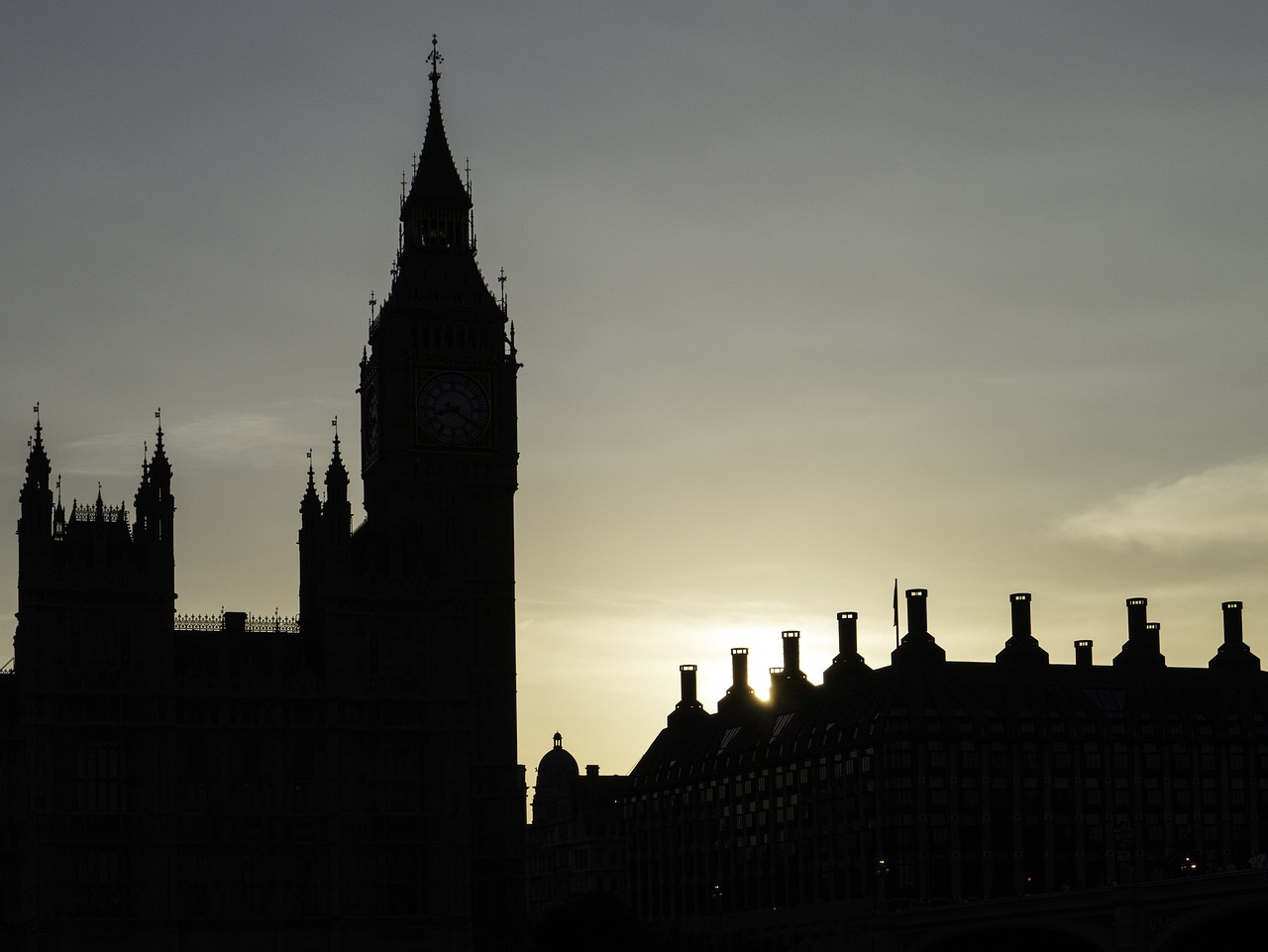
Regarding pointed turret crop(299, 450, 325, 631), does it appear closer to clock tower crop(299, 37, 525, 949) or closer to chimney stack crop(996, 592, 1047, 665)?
clock tower crop(299, 37, 525, 949)

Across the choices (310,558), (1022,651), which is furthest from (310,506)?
(1022,651)

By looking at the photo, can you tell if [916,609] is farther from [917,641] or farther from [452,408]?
[452,408]

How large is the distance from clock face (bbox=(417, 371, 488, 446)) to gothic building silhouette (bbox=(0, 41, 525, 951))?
17614 mm

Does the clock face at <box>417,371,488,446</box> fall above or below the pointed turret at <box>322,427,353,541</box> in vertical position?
above

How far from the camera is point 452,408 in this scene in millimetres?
166750

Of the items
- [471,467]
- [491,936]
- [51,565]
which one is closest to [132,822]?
[51,565]

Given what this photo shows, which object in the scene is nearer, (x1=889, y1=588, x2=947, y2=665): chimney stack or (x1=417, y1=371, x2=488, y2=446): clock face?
(x1=417, y1=371, x2=488, y2=446): clock face

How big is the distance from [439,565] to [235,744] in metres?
15.4

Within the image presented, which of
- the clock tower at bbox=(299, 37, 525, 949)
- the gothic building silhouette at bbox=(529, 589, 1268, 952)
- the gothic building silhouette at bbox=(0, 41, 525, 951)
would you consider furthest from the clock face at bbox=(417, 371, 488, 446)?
the gothic building silhouette at bbox=(529, 589, 1268, 952)

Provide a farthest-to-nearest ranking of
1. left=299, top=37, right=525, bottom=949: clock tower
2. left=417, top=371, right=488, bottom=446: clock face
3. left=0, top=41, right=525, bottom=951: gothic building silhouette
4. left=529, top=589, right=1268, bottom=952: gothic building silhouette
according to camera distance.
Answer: left=529, top=589, right=1268, bottom=952: gothic building silhouette
left=417, top=371, right=488, bottom=446: clock face
left=299, top=37, right=525, bottom=949: clock tower
left=0, top=41, right=525, bottom=951: gothic building silhouette

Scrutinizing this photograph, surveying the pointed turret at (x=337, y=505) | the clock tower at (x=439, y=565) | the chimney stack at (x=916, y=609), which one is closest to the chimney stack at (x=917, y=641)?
the chimney stack at (x=916, y=609)

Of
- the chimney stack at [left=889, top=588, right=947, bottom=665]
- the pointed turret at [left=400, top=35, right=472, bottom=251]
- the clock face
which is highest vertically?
the pointed turret at [left=400, top=35, right=472, bottom=251]

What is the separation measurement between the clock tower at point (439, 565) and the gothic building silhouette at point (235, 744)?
0.20m

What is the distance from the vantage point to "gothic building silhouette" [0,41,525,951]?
137 metres
